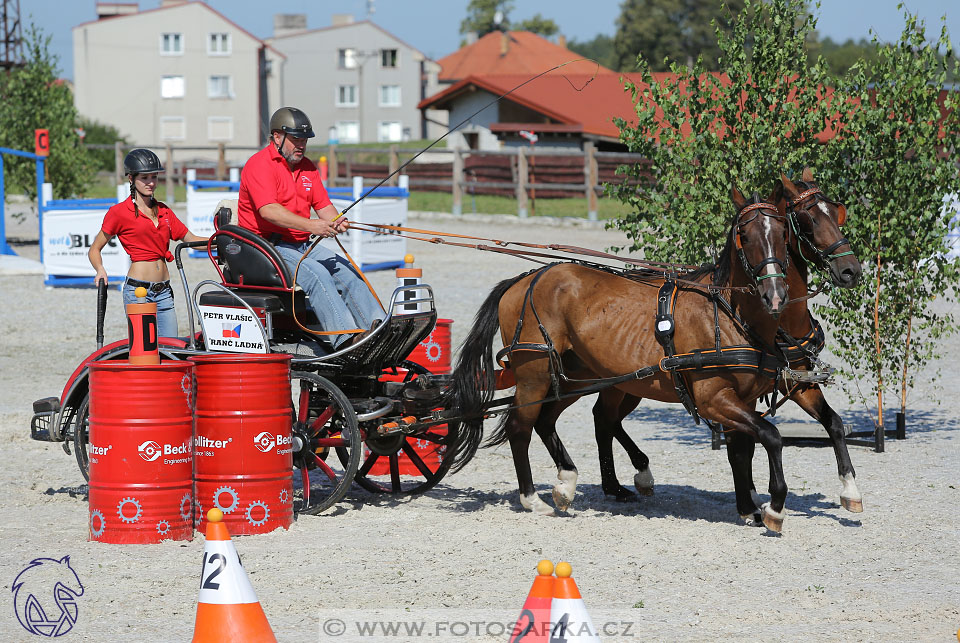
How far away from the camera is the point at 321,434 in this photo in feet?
23.9

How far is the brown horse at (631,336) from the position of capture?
21.2ft

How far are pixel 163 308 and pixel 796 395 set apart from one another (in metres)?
4.11

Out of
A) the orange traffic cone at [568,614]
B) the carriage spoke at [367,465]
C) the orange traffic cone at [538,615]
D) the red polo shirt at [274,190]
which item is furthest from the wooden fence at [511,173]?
the orange traffic cone at [568,614]

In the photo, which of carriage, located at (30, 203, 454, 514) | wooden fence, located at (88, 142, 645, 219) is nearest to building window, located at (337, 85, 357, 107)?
wooden fence, located at (88, 142, 645, 219)

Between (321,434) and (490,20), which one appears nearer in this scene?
(321,434)

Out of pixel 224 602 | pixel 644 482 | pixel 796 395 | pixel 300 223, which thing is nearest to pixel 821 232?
pixel 796 395

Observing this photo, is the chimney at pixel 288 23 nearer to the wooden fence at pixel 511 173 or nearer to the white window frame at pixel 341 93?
the white window frame at pixel 341 93

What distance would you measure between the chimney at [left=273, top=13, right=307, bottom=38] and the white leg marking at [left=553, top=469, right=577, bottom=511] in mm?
70257

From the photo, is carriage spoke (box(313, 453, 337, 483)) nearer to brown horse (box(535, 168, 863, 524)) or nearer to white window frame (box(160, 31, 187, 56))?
brown horse (box(535, 168, 863, 524))

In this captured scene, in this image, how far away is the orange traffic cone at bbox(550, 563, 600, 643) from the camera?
12.5 feet

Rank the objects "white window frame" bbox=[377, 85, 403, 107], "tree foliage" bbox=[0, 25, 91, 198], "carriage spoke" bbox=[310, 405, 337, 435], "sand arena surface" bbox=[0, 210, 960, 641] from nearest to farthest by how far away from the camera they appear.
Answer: "sand arena surface" bbox=[0, 210, 960, 641] < "carriage spoke" bbox=[310, 405, 337, 435] < "tree foliage" bbox=[0, 25, 91, 198] < "white window frame" bbox=[377, 85, 403, 107]

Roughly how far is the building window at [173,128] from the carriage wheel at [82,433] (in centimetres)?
5755

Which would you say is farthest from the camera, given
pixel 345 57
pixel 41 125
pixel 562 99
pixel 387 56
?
pixel 387 56

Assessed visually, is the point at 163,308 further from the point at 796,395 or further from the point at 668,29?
the point at 668,29
